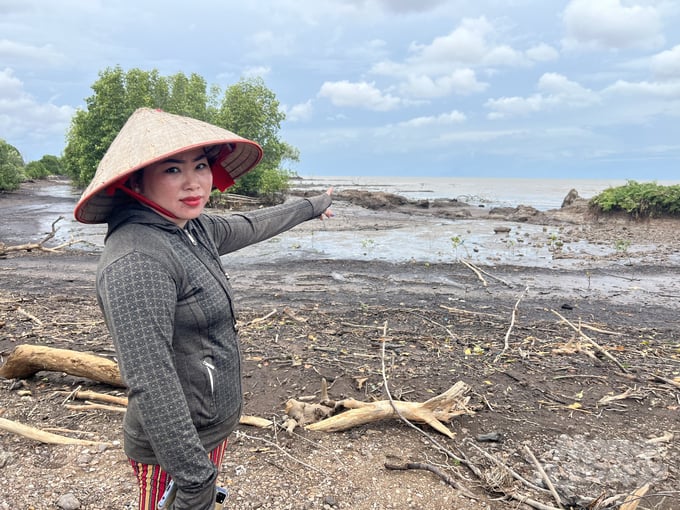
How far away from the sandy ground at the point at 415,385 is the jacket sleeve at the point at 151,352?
1.77 metres

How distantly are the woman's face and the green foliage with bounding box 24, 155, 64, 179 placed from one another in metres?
69.8

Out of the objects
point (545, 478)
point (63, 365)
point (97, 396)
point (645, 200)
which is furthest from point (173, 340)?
point (645, 200)

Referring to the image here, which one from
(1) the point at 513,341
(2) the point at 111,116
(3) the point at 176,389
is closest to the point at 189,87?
(2) the point at 111,116

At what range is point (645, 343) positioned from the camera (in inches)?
242

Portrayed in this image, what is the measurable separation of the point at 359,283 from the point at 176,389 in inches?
329

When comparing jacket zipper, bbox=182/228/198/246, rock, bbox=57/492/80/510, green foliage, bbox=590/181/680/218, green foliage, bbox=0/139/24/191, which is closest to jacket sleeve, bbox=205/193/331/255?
jacket zipper, bbox=182/228/198/246

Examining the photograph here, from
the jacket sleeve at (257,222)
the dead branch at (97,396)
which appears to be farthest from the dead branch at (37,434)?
the jacket sleeve at (257,222)

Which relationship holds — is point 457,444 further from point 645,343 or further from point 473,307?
point 473,307

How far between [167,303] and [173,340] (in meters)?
0.21

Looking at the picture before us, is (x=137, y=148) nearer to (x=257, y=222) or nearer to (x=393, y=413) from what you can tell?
(x=257, y=222)

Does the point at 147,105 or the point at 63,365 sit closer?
the point at 63,365

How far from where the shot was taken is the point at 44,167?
69.2 m

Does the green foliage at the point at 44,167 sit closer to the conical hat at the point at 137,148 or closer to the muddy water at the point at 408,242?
the muddy water at the point at 408,242

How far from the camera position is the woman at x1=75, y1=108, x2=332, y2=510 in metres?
1.46
